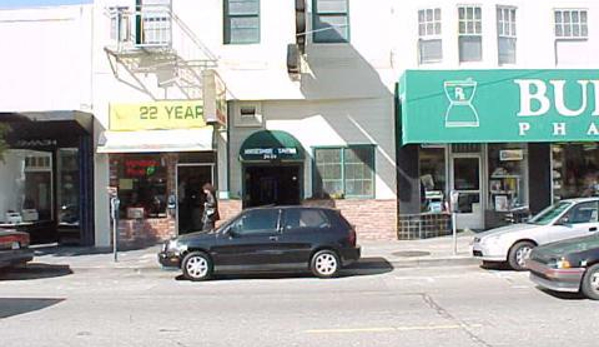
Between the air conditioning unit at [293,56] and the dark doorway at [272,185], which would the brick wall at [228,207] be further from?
the air conditioning unit at [293,56]

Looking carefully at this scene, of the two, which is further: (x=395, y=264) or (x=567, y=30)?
(x=567, y=30)

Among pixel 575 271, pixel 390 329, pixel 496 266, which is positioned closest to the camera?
pixel 390 329

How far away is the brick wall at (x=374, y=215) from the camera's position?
19.1 m

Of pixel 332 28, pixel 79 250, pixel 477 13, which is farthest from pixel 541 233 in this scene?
pixel 79 250

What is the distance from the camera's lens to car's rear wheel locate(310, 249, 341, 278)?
13312mm

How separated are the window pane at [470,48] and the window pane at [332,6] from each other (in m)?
3.40

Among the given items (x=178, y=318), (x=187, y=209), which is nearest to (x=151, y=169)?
(x=187, y=209)

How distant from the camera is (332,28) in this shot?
63.1 feet

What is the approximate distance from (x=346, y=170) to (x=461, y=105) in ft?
12.0

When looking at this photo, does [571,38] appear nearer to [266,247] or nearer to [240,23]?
[240,23]

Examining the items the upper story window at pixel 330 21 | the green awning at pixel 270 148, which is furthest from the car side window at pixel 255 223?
the upper story window at pixel 330 21

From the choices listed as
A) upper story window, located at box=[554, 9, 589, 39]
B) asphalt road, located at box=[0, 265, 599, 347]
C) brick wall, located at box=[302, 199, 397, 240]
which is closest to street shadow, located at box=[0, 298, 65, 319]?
asphalt road, located at box=[0, 265, 599, 347]

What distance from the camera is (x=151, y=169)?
19.5 m

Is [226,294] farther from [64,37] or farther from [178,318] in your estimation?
[64,37]
